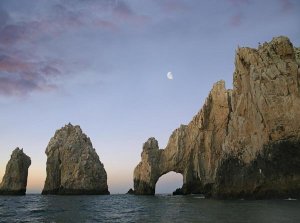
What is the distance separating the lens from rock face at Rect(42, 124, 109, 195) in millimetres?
108562

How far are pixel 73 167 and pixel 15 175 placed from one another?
1818 centimetres

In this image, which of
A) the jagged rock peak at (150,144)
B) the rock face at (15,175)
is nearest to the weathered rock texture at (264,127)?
the jagged rock peak at (150,144)

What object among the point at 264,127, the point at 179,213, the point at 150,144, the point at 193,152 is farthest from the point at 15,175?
the point at 179,213

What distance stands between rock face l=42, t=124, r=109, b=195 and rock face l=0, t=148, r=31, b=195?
740cm

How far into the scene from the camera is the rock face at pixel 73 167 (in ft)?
356

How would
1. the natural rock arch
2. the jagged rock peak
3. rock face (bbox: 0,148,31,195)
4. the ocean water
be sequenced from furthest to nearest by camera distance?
rock face (bbox: 0,148,31,195), the jagged rock peak, the natural rock arch, the ocean water

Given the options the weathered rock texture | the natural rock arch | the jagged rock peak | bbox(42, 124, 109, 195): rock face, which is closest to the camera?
→ the weathered rock texture

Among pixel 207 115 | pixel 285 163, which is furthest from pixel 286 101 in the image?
pixel 207 115

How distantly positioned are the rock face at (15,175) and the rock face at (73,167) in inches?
291

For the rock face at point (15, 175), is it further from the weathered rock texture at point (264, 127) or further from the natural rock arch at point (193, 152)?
the weathered rock texture at point (264, 127)

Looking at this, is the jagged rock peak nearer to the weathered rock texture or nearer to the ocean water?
the weathered rock texture

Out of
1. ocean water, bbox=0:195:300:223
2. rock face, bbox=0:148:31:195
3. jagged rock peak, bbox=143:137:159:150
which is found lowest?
ocean water, bbox=0:195:300:223

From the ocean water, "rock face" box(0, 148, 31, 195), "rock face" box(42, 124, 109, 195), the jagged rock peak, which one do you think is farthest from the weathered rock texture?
"rock face" box(0, 148, 31, 195)

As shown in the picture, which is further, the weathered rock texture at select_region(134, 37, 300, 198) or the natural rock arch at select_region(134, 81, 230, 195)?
the natural rock arch at select_region(134, 81, 230, 195)
